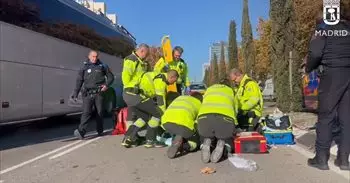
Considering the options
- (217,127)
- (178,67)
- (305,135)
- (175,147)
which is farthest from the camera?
(178,67)

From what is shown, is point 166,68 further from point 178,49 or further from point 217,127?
point 217,127

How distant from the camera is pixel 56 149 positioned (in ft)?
33.3

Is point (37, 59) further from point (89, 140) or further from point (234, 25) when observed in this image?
point (234, 25)

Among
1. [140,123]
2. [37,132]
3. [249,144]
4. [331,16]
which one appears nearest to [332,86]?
[331,16]

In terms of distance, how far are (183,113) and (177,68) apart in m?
3.31

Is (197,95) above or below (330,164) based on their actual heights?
above

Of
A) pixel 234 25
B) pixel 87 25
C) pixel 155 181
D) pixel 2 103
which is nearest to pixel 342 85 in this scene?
pixel 155 181


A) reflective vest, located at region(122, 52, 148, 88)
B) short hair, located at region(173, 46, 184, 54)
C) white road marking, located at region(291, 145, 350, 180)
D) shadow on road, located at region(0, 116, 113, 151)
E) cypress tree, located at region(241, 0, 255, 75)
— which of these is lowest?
shadow on road, located at region(0, 116, 113, 151)

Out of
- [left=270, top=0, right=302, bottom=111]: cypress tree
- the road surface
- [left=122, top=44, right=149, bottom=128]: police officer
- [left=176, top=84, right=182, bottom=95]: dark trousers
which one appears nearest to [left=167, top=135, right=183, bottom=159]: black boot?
the road surface

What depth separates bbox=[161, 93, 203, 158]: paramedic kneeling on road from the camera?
8.34 meters

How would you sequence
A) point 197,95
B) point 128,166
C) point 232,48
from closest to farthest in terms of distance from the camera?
point 128,166 → point 197,95 → point 232,48

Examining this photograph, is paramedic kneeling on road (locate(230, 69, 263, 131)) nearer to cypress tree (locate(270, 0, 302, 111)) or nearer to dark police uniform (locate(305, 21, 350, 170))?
dark police uniform (locate(305, 21, 350, 170))

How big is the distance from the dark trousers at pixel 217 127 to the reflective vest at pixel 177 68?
3.08m

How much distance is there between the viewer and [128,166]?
775 centimetres
